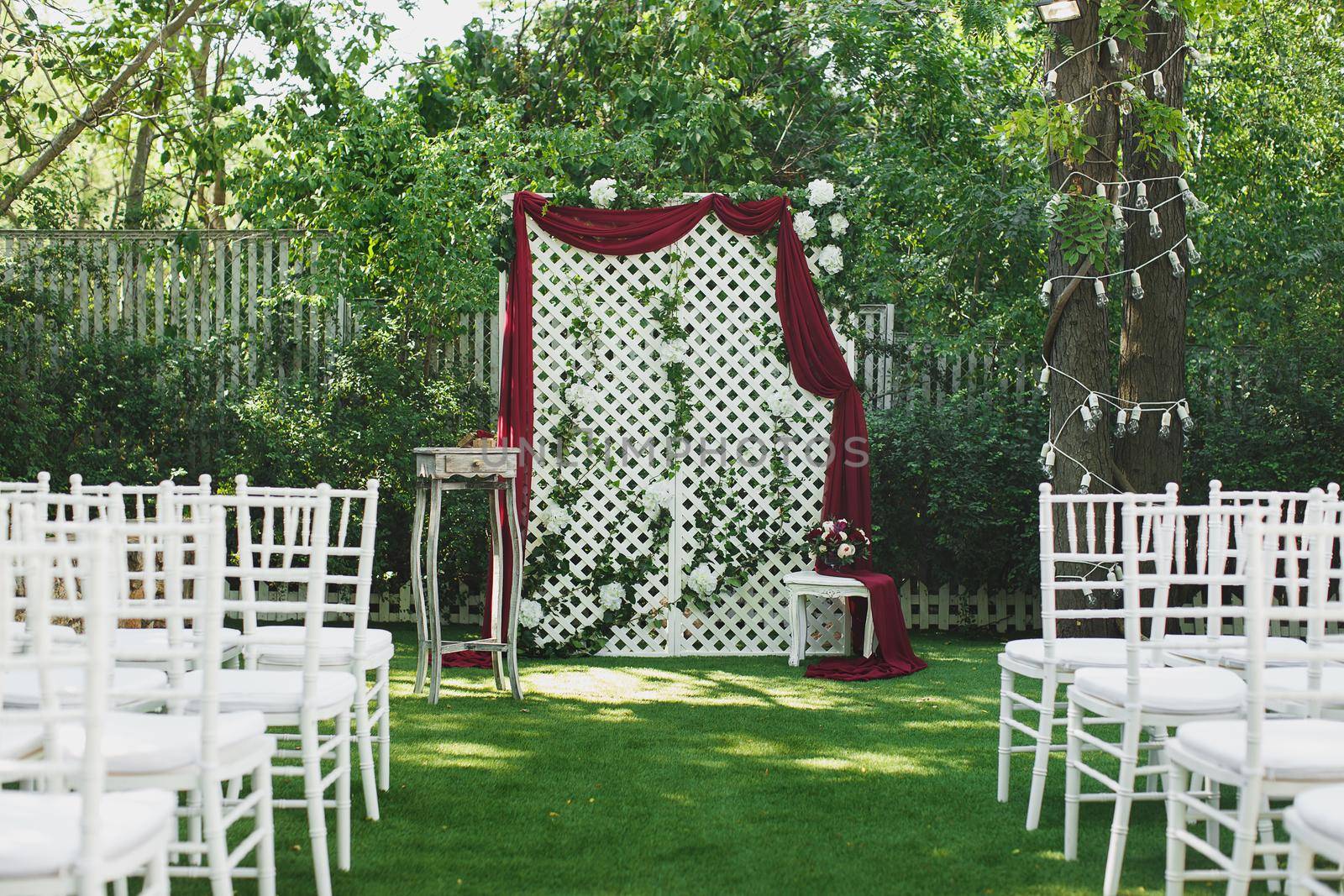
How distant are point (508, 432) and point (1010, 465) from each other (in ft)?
8.67

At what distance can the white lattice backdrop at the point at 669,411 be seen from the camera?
5.54 metres

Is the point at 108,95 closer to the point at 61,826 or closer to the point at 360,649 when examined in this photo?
the point at 360,649

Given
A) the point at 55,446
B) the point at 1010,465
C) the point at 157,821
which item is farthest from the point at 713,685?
the point at 55,446

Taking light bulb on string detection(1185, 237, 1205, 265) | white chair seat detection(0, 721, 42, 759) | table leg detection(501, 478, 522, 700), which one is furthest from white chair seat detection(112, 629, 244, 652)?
light bulb on string detection(1185, 237, 1205, 265)

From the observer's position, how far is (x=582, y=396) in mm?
5477

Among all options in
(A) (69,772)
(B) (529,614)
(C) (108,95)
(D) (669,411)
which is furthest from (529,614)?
(A) (69,772)

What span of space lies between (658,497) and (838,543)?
0.86 meters

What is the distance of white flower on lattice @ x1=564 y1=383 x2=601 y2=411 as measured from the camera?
18.0 feet

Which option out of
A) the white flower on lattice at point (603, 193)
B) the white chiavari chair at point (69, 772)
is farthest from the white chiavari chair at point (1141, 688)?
the white flower on lattice at point (603, 193)

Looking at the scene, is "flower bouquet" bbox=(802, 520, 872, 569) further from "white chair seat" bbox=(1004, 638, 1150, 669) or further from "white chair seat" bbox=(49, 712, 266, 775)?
"white chair seat" bbox=(49, 712, 266, 775)

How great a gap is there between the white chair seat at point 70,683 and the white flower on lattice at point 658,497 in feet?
10.0

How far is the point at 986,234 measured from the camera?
23.2 ft

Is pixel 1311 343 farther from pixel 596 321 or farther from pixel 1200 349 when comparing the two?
pixel 596 321

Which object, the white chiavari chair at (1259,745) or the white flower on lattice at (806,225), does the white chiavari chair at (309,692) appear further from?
the white flower on lattice at (806,225)
